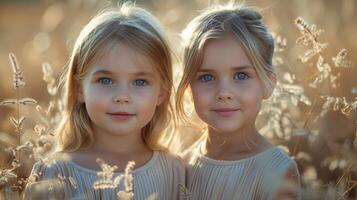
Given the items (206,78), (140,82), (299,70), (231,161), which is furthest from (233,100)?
(299,70)

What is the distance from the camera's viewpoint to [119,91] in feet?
11.7

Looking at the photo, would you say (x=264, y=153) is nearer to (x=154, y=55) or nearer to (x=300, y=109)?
(x=154, y=55)

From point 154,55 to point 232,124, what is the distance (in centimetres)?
47

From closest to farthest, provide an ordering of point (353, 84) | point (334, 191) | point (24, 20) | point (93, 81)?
point (334, 191)
point (93, 81)
point (353, 84)
point (24, 20)

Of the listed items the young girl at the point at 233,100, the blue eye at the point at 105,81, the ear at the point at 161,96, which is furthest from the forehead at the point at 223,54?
the blue eye at the point at 105,81

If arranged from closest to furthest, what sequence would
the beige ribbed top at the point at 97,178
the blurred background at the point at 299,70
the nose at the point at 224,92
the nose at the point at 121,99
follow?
the beige ribbed top at the point at 97,178
the nose at the point at 121,99
the nose at the point at 224,92
the blurred background at the point at 299,70

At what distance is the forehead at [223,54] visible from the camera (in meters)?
3.69

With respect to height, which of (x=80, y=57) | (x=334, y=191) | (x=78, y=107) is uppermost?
(x=80, y=57)

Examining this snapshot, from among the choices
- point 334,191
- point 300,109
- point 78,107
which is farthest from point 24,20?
point 334,191

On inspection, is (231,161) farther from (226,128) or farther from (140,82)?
(140,82)

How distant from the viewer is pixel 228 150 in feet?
12.6

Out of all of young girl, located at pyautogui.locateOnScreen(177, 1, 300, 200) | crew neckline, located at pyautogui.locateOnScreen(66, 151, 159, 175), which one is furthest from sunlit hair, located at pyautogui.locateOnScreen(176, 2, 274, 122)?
crew neckline, located at pyautogui.locateOnScreen(66, 151, 159, 175)

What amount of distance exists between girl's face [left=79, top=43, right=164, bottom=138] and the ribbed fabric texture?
1.33 ft

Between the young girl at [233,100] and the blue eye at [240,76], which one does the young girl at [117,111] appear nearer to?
the young girl at [233,100]
